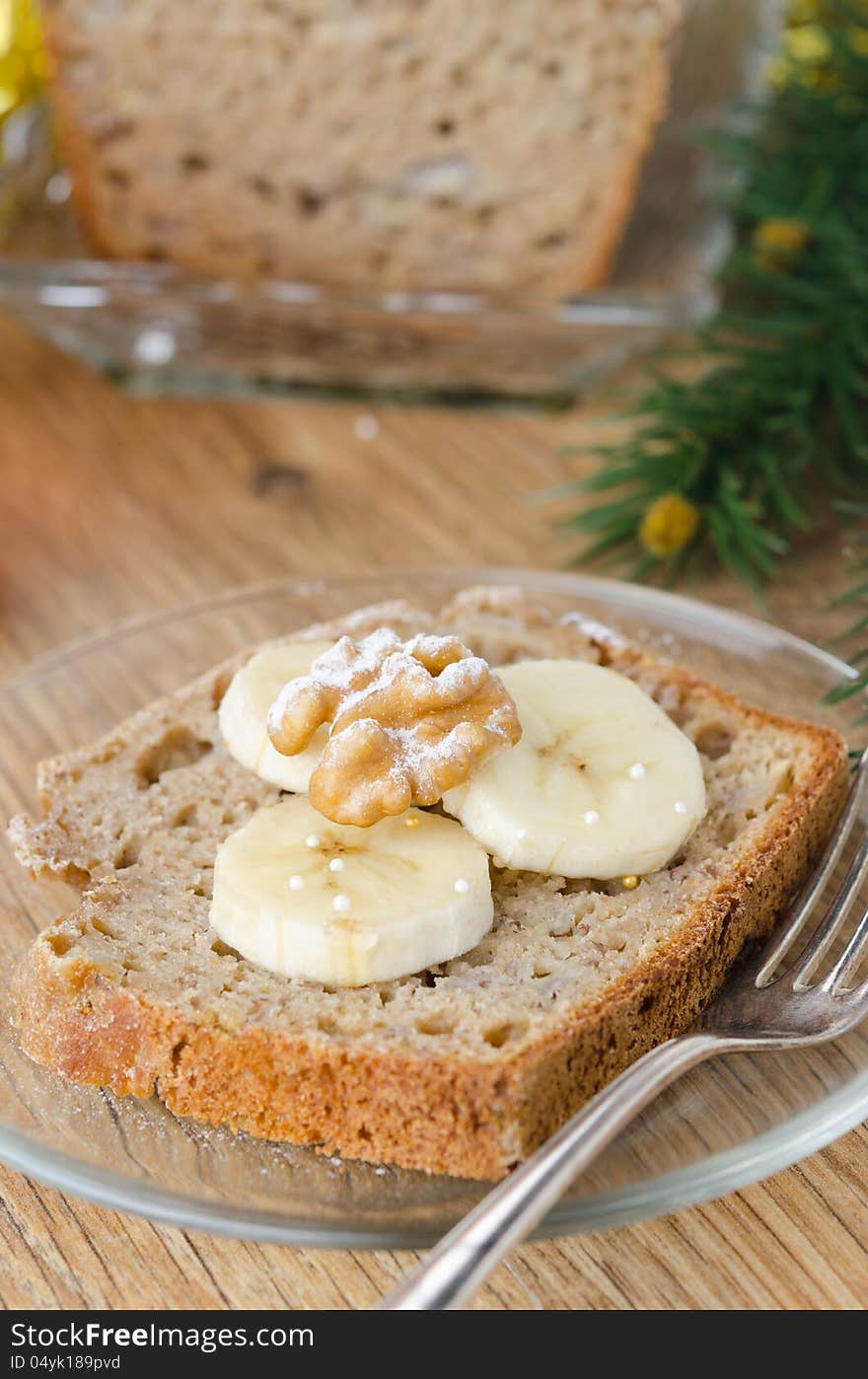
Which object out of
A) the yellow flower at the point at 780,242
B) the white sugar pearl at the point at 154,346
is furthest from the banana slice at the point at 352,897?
the yellow flower at the point at 780,242

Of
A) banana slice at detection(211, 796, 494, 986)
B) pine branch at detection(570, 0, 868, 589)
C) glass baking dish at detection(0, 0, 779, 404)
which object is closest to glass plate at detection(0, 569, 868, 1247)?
banana slice at detection(211, 796, 494, 986)

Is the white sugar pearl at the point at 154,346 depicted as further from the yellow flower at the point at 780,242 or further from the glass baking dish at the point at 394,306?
the yellow flower at the point at 780,242

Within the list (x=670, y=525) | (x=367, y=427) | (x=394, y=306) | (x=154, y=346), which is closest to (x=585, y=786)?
(x=670, y=525)

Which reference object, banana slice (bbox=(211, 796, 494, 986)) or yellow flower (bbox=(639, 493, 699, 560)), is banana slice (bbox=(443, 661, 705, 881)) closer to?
banana slice (bbox=(211, 796, 494, 986))

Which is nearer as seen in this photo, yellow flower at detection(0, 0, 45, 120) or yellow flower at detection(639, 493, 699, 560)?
yellow flower at detection(639, 493, 699, 560)

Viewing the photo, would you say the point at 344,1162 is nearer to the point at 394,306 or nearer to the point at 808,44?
the point at 394,306
